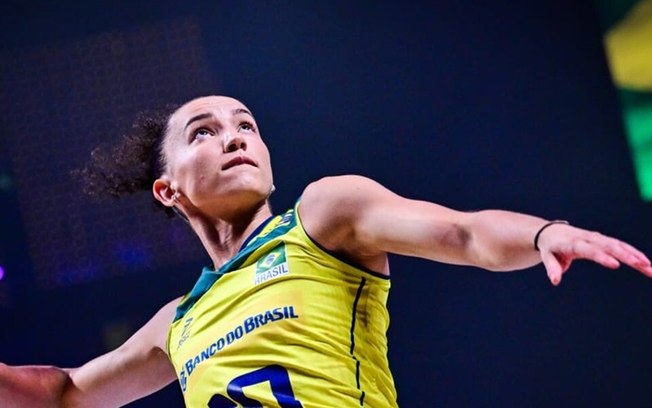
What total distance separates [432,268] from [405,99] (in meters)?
0.43

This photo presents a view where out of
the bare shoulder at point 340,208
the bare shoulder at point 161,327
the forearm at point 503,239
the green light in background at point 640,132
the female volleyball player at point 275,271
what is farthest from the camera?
the green light in background at point 640,132

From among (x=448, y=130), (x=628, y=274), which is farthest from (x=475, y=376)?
(x=448, y=130)

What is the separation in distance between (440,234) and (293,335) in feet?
1.02

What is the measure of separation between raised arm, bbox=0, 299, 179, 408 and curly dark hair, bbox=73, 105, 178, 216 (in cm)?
26

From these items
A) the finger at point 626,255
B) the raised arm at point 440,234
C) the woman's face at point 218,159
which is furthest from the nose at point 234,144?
the finger at point 626,255

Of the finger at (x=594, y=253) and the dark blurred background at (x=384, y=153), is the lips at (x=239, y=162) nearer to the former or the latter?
the finger at (x=594, y=253)

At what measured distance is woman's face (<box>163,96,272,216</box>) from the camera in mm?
1662

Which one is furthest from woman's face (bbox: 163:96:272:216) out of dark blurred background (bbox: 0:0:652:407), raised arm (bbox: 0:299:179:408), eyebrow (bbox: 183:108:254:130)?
dark blurred background (bbox: 0:0:652:407)

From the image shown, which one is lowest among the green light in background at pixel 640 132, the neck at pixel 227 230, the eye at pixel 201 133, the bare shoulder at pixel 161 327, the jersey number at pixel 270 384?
the jersey number at pixel 270 384

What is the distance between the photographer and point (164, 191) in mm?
1873

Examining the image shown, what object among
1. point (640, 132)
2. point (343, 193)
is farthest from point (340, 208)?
point (640, 132)

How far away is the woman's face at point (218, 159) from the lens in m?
1.66

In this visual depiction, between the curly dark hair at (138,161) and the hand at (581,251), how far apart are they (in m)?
0.97

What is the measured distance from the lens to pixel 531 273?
251cm
